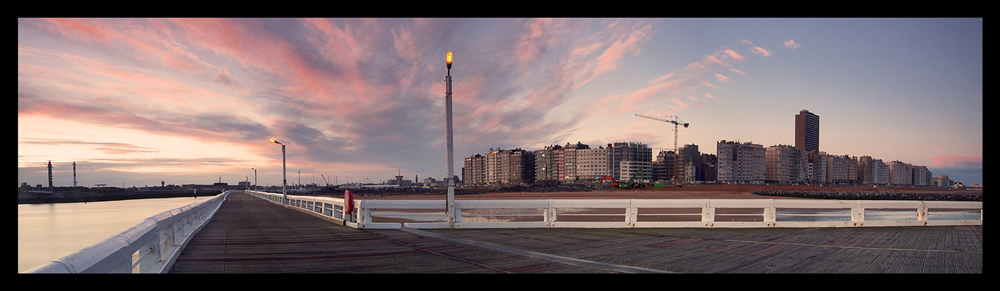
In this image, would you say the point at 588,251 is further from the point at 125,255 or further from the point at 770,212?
the point at 770,212

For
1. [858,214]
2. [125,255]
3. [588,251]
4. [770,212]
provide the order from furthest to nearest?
[858,214], [770,212], [588,251], [125,255]

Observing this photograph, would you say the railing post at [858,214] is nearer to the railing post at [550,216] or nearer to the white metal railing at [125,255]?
the railing post at [550,216]

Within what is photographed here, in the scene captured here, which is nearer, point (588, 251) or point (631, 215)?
point (588, 251)

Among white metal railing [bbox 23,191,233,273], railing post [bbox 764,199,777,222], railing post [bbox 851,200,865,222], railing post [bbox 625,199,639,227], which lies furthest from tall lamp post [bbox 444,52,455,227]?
railing post [bbox 851,200,865,222]

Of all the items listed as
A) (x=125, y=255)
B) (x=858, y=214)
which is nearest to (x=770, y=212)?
(x=858, y=214)

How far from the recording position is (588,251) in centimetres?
934

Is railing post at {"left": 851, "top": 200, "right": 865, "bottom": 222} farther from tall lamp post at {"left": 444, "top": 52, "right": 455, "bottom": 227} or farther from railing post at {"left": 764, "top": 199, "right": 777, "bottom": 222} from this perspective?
tall lamp post at {"left": 444, "top": 52, "right": 455, "bottom": 227}

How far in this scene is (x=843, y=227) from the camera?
14.9m

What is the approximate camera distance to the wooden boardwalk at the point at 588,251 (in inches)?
302

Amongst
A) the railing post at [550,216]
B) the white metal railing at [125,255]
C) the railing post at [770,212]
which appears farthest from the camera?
the railing post at [770,212]

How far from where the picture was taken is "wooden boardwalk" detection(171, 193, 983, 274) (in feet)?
25.2

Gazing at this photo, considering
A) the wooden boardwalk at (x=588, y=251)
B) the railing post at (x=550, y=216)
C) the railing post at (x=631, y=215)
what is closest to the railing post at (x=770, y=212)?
the wooden boardwalk at (x=588, y=251)
